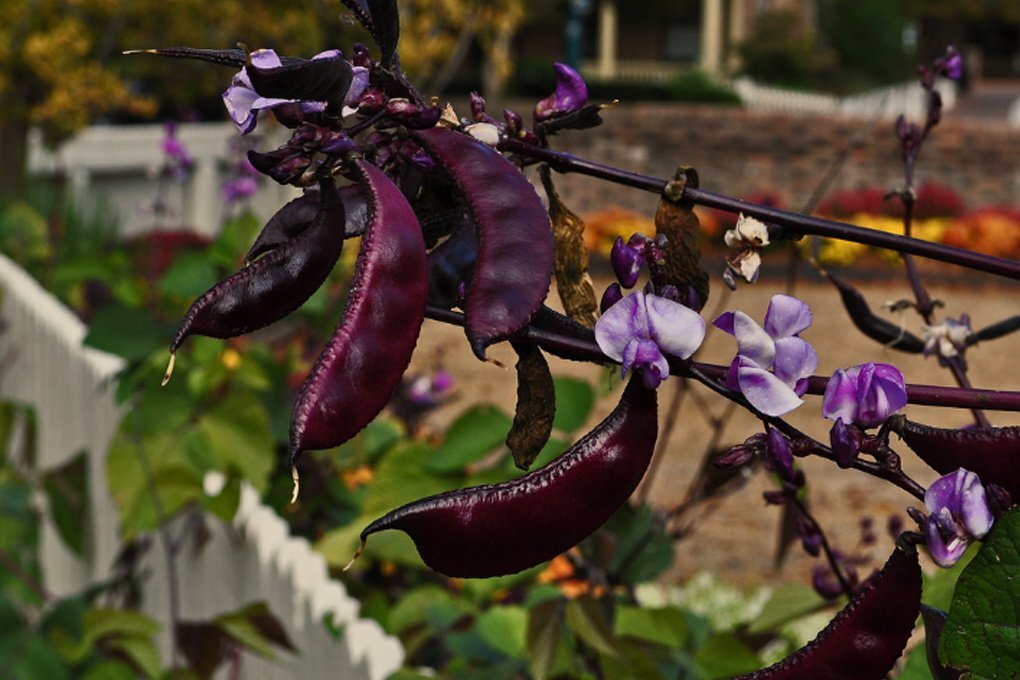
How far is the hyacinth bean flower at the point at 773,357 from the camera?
0.61 metres

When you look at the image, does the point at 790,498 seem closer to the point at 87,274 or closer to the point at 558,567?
the point at 558,567

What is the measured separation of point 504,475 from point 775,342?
1.60 metres

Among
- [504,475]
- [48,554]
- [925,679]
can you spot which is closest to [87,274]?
[48,554]

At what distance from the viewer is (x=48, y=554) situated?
4.65 m

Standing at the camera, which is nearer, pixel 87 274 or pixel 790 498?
pixel 790 498

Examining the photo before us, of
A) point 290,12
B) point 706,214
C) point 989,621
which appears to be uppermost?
point 989,621

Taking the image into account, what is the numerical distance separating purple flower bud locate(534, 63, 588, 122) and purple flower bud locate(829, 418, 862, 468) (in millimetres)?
185

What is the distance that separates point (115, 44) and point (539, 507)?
11.4 metres

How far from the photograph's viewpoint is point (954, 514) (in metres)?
0.60

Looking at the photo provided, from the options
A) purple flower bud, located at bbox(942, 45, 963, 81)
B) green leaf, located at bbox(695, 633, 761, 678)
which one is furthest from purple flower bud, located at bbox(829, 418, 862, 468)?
green leaf, located at bbox(695, 633, 761, 678)

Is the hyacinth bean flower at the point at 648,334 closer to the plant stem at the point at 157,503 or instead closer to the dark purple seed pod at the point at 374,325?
the dark purple seed pod at the point at 374,325

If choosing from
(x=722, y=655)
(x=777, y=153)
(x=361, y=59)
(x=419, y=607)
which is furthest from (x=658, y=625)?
(x=777, y=153)

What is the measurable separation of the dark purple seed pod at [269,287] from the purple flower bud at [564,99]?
109 millimetres

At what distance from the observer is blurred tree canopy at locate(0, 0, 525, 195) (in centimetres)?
997
